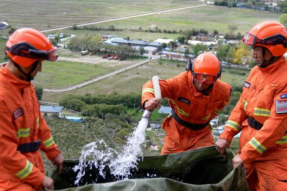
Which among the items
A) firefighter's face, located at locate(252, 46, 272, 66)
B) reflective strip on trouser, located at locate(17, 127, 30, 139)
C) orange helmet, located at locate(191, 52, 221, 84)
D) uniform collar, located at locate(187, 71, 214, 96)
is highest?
firefighter's face, located at locate(252, 46, 272, 66)

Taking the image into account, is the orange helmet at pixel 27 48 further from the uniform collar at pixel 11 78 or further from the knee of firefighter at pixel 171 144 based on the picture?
the knee of firefighter at pixel 171 144

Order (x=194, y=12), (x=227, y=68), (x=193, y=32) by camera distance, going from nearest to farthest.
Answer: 1. (x=227, y=68)
2. (x=193, y=32)
3. (x=194, y=12)

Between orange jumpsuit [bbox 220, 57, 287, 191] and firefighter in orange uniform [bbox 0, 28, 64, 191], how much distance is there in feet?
6.55

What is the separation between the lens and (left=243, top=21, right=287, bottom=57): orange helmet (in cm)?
409

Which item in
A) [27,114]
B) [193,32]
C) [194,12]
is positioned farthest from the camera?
[194,12]

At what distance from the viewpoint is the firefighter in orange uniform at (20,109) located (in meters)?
3.30

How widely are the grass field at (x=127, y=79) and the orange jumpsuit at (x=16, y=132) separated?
33203 millimetres

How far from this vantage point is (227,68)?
1757 inches

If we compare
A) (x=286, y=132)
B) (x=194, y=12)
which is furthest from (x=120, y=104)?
(x=194, y=12)

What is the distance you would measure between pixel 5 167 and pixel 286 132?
2.66m

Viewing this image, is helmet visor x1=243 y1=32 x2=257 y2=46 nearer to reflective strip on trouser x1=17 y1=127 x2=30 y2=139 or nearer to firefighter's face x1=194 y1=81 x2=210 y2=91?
firefighter's face x1=194 y1=81 x2=210 y2=91

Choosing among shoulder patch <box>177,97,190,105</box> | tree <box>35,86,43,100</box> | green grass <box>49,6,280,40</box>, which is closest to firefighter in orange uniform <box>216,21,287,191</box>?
shoulder patch <box>177,97,190,105</box>

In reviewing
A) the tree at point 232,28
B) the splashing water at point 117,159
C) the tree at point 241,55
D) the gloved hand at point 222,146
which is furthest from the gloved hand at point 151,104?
the tree at point 232,28

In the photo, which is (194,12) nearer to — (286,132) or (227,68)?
(227,68)
